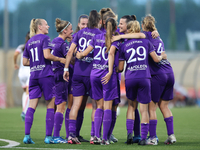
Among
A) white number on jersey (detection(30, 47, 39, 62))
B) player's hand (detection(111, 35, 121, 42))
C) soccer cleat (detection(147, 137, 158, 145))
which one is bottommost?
soccer cleat (detection(147, 137, 158, 145))

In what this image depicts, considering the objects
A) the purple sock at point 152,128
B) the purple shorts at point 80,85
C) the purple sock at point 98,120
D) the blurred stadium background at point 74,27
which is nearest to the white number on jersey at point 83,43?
the purple shorts at point 80,85

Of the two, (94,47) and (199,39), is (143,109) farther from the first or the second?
(199,39)

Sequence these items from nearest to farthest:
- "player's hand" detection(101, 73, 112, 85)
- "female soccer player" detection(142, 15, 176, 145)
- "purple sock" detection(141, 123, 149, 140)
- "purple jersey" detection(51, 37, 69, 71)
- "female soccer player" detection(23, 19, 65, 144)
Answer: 1. "purple sock" detection(141, 123, 149, 140)
2. "player's hand" detection(101, 73, 112, 85)
3. "female soccer player" detection(23, 19, 65, 144)
4. "female soccer player" detection(142, 15, 176, 145)
5. "purple jersey" detection(51, 37, 69, 71)

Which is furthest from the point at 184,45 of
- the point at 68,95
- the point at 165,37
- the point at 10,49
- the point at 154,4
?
the point at 68,95

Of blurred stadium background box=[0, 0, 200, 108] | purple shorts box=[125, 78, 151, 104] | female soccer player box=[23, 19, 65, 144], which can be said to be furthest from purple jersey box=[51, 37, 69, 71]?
blurred stadium background box=[0, 0, 200, 108]

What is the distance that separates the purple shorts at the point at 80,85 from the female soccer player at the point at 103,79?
0.66ft

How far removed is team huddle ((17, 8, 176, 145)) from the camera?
6.23m

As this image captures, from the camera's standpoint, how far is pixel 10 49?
21.8 metres

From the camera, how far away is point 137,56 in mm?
6172

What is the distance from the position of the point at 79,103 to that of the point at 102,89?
1.61 feet

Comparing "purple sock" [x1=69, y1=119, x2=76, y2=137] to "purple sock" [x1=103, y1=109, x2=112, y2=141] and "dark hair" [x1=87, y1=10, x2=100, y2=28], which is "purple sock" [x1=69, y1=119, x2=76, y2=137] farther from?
"dark hair" [x1=87, y1=10, x2=100, y2=28]

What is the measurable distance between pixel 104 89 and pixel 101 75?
249mm

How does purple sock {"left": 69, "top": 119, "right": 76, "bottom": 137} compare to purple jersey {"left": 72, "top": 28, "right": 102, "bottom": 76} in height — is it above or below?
below

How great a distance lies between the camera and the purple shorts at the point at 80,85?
659 cm
